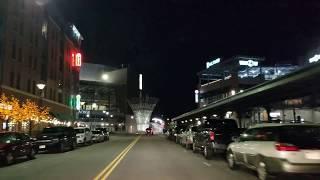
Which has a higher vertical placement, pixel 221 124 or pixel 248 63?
pixel 248 63

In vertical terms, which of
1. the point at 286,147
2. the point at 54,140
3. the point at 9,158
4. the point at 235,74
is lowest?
the point at 9,158

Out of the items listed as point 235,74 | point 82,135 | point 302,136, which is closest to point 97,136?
point 82,135

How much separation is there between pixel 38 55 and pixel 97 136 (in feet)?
45.2

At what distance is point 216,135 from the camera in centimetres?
2334

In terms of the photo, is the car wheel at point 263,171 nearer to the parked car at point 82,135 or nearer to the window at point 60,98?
the parked car at point 82,135

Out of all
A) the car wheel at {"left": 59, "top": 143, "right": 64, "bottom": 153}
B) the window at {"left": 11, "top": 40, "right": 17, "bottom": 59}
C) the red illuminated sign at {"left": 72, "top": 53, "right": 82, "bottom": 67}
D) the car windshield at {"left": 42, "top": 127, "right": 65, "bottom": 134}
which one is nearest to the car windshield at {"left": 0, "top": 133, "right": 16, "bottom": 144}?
the car wheel at {"left": 59, "top": 143, "right": 64, "bottom": 153}

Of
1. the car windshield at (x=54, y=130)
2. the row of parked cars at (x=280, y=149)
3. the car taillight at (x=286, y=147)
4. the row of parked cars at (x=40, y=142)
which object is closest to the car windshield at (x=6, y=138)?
the row of parked cars at (x=40, y=142)

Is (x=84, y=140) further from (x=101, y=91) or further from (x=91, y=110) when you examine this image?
(x=101, y=91)

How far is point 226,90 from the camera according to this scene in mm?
118812

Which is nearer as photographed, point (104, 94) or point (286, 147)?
point (286, 147)

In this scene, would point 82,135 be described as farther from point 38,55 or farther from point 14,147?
point 14,147

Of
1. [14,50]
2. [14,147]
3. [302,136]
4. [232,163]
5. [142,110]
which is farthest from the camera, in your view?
[142,110]

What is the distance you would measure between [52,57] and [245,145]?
56321mm

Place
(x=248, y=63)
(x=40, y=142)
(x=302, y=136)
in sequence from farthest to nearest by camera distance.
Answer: (x=248, y=63), (x=40, y=142), (x=302, y=136)
